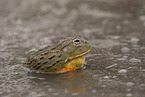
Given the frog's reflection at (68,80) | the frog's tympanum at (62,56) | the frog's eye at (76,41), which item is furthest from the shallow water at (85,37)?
the frog's eye at (76,41)

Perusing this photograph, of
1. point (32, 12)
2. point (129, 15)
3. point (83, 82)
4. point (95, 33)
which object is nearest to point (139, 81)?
point (83, 82)

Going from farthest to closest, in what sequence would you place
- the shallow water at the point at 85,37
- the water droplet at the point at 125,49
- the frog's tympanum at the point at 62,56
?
the water droplet at the point at 125,49
the frog's tympanum at the point at 62,56
the shallow water at the point at 85,37

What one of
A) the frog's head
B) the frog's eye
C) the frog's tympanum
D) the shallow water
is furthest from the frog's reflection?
the frog's eye

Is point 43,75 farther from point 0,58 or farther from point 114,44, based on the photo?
point 114,44

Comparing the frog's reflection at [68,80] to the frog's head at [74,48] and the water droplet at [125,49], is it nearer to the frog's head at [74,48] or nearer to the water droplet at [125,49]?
the frog's head at [74,48]

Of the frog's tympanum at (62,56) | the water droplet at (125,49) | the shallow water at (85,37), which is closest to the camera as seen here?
the shallow water at (85,37)

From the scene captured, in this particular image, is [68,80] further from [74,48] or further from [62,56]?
[74,48]

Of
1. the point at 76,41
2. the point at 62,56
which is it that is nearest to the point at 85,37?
the point at 76,41
